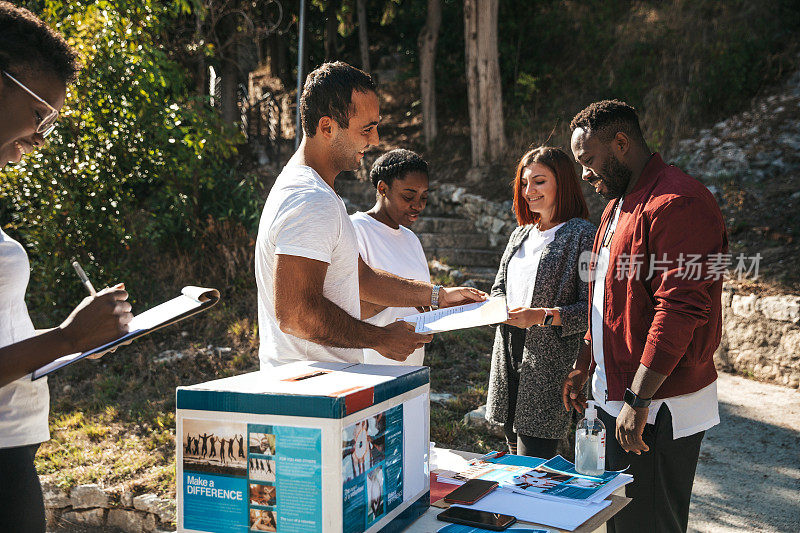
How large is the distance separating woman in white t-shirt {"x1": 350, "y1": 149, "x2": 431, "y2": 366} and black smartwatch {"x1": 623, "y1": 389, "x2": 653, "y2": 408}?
1.31m

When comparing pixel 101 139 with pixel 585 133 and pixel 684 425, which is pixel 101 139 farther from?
pixel 684 425

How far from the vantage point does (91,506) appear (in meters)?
4.72

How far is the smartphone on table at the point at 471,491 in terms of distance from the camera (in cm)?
189

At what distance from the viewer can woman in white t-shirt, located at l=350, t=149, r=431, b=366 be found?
3.53 meters

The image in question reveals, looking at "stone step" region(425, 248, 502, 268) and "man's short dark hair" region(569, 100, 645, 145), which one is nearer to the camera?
"man's short dark hair" region(569, 100, 645, 145)

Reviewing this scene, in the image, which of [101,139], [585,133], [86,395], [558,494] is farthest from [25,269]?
[101,139]

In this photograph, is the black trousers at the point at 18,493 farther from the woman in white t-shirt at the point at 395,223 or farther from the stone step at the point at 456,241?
the stone step at the point at 456,241

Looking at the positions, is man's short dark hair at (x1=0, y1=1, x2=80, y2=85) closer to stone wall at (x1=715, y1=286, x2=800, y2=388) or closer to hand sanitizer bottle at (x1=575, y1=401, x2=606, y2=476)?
hand sanitizer bottle at (x1=575, y1=401, x2=606, y2=476)

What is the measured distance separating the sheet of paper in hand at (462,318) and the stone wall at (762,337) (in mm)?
5156

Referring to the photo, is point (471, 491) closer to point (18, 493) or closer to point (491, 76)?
point (18, 493)

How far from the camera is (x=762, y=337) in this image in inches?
252

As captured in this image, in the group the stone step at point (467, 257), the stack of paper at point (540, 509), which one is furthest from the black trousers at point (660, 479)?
the stone step at point (467, 257)

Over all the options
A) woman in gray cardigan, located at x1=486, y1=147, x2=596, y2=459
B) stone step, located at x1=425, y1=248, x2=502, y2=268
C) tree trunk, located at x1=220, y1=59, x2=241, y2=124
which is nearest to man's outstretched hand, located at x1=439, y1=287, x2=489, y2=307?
woman in gray cardigan, located at x1=486, y1=147, x2=596, y2=459

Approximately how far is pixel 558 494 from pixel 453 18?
546 inches
